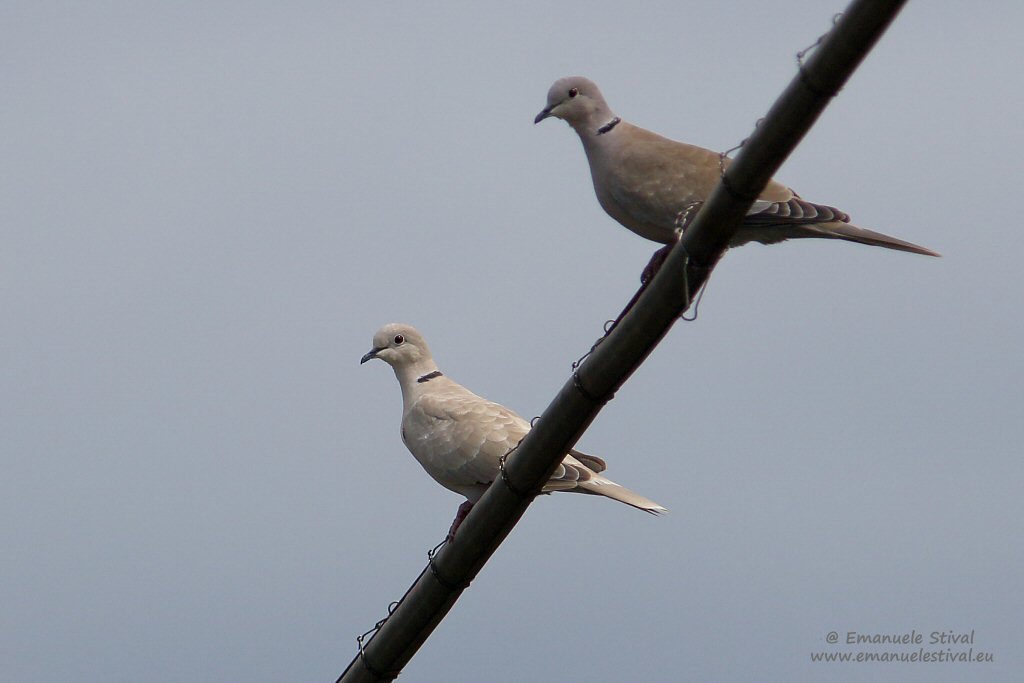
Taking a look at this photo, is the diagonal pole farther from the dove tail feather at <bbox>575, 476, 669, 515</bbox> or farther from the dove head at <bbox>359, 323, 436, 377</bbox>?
the dove head at <bbox>359, 323, 436, 377</bbox>

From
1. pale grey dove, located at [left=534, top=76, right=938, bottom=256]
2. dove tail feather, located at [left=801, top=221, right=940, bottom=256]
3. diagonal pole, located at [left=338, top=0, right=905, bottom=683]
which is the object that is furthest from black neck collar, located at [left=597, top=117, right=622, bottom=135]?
diagonal pole, located at [left=338, top=0, right=905, bottom=683]

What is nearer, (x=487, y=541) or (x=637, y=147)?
(x=487, y=541)

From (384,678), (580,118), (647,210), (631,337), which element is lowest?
(384,678)

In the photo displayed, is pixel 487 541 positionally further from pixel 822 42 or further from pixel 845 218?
pixel 822 42

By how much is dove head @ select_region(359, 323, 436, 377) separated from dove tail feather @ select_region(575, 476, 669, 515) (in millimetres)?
2181

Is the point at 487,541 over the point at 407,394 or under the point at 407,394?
under

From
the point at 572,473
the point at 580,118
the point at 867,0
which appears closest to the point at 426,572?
the point at 572,473

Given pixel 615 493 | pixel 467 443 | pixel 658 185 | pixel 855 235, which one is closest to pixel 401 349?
pixel 467 443

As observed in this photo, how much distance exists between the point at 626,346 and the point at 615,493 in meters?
2.86

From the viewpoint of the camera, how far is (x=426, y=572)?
589 cm

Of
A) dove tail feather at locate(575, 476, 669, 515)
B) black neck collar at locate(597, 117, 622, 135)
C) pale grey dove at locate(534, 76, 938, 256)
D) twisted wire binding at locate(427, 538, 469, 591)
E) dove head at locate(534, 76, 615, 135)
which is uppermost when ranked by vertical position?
dove head at locate(534, 76, 615, 135)

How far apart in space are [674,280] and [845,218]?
1.65 metres

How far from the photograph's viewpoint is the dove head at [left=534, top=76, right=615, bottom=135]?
7148mm

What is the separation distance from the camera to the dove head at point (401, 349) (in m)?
9.30
